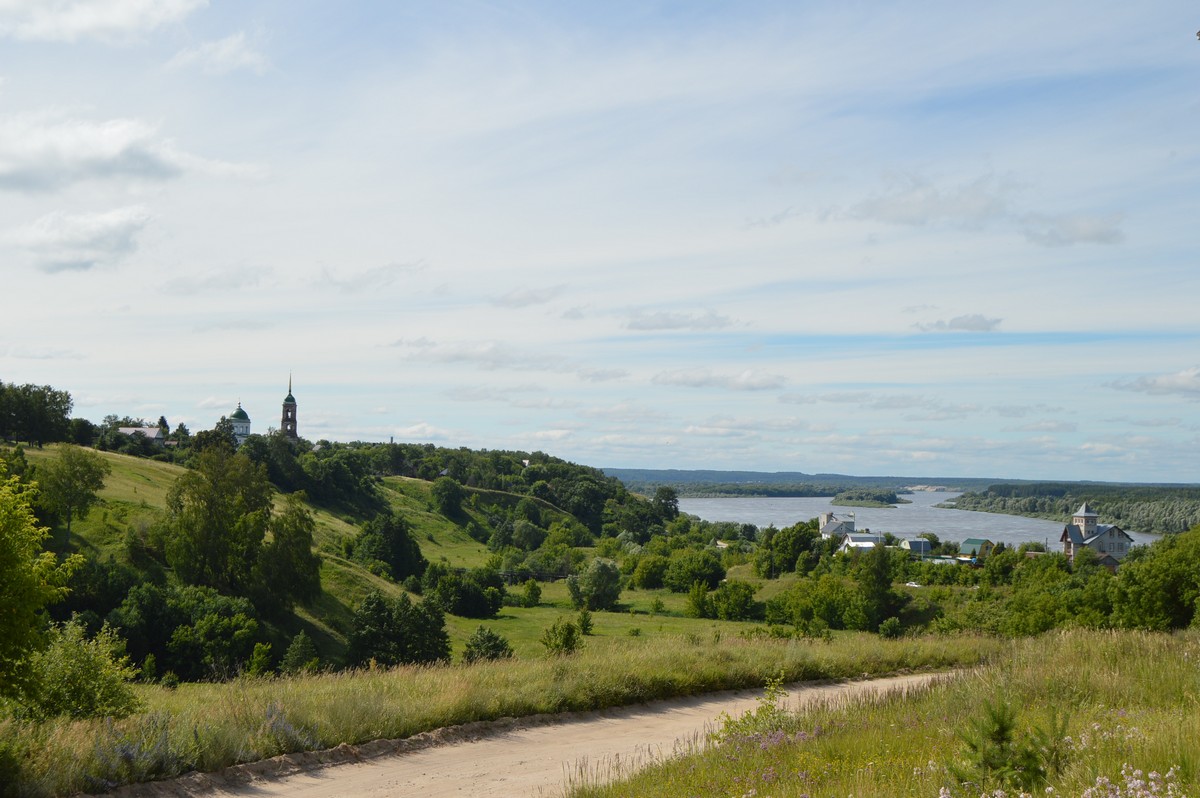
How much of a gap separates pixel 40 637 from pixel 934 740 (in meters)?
8.20

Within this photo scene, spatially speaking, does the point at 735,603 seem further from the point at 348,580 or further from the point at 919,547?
the point at 919,547

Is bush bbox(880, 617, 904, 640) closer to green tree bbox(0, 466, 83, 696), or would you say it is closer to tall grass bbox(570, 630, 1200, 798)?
tall grass bbox(570, 630, 1200, 798)

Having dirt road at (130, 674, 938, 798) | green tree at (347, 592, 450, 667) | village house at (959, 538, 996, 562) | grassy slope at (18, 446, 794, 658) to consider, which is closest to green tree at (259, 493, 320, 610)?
grassy slope at (18, 446, 794, 658)

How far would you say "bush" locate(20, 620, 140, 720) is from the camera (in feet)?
30.1

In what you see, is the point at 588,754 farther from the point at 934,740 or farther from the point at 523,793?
the point at 934,740

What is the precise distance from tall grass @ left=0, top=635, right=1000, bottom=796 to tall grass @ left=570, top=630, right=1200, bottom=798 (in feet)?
9.33

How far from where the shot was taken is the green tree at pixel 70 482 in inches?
1987

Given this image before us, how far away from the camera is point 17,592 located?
26.0 feet

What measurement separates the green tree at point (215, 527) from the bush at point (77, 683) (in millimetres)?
47346

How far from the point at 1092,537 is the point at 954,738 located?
123m

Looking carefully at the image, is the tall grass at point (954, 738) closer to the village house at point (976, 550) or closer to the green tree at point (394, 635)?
the green tree at point (394, 635)

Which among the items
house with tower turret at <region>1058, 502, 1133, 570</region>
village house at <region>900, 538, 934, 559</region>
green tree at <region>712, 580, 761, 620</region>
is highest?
house with tower turret at <region>1058, 502, 1133, 570</region>

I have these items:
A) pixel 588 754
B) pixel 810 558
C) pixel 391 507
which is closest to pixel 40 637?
pixel 588 754

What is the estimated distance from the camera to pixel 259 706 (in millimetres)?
9656
